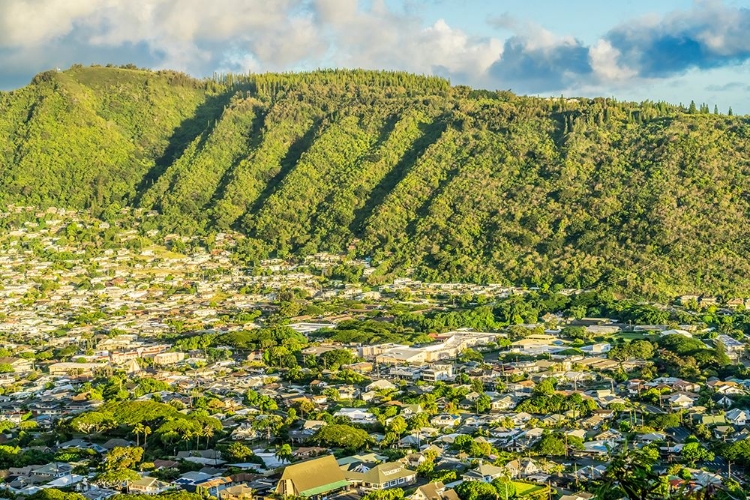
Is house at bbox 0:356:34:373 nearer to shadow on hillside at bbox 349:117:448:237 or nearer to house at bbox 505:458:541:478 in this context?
house at bbox 505:458:541:478

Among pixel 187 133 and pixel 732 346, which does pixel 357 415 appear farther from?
pixel 187 133

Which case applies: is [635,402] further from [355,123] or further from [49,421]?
[355,123]

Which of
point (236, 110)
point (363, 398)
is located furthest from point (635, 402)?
point (236, 110)

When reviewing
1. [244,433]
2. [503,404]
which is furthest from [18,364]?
[503,404]

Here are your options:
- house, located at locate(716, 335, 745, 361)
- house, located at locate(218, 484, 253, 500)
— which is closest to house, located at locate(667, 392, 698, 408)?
house, located at locate(716, 335, 745, 361)

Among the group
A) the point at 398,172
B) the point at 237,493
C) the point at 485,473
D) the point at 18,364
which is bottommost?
the point at 237,493

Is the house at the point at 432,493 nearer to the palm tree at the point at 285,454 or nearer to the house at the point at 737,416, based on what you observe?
the palm tree at the point at 285,454

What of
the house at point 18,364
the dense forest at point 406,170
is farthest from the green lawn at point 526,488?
the dense forest at point 406,170
